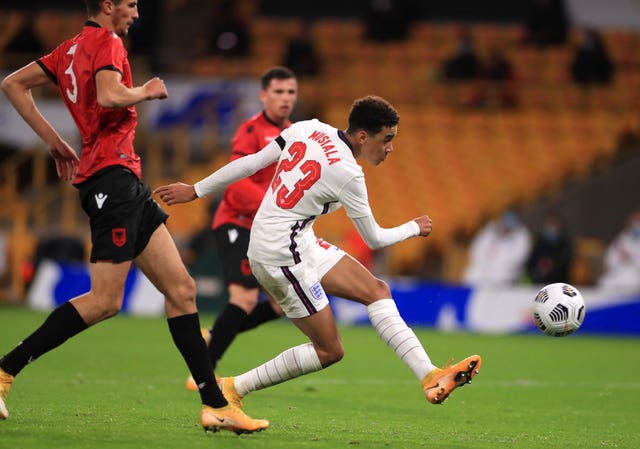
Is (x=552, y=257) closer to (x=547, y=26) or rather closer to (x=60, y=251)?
(x=60, y=251)

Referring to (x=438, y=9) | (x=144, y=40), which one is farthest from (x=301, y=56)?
(x=438, y=9)

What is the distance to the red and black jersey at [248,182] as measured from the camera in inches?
329

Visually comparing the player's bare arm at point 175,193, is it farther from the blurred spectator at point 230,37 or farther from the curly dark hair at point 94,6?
the blurred spectator at point 230,37

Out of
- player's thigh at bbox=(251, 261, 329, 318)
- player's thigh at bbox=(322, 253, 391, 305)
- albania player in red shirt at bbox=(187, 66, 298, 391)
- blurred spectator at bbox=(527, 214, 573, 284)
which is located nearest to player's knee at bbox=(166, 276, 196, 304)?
player's thigh at bbox=(251, 261, 329, 318)

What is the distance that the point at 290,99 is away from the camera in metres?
8.63

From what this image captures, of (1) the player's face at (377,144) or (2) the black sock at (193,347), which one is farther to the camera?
(1) the player's face at (377,144)

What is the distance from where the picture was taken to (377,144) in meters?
6.36

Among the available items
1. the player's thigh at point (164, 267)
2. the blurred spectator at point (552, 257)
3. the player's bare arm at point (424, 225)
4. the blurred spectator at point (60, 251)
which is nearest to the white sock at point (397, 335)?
the player's bare arm at point (424, 225)

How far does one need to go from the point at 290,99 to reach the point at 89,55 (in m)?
2.90

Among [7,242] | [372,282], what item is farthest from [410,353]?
[7,242]

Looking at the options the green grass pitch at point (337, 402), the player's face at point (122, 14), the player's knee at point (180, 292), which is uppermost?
the player's face at point (122, 14)

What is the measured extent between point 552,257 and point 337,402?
30.1ft

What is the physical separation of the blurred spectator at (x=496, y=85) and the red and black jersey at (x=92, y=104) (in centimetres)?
1646

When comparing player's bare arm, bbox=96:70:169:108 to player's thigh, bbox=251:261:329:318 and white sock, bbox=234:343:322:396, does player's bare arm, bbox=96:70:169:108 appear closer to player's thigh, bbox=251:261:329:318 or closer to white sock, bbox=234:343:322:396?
player's thigh, bbox=251:261:329:318
